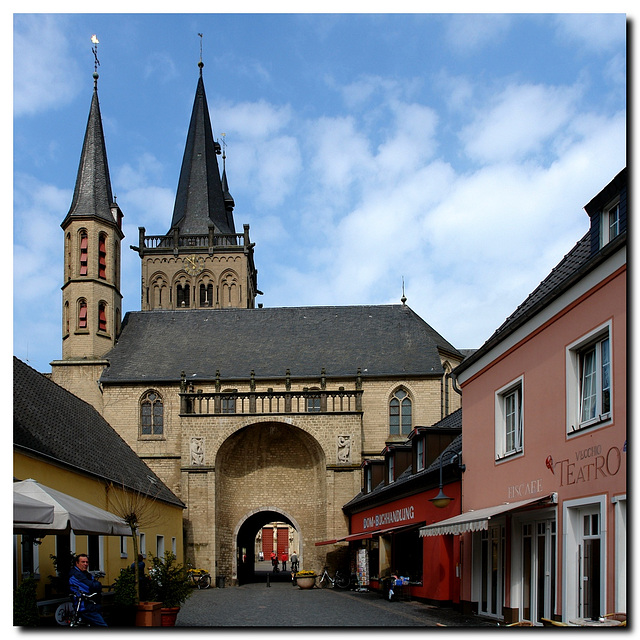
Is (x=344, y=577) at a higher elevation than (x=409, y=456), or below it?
below

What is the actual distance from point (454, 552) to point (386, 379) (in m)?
20.0

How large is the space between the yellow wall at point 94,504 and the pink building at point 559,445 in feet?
24.2

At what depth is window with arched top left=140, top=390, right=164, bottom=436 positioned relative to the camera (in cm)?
3881

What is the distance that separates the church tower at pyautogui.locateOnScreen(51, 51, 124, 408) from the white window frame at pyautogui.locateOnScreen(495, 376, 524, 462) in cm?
2722

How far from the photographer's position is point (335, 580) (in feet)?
105

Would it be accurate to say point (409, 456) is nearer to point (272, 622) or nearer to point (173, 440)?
point (272, 622)

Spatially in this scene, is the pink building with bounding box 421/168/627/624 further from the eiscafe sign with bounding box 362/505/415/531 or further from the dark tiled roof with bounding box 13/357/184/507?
the dark tiled roof with bounding box 13/357/184/507

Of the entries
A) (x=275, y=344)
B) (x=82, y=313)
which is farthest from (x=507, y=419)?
(x=82, y=313)

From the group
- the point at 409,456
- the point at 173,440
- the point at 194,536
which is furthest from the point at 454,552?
the point at 173,440

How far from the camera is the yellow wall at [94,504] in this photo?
1650 centimetres

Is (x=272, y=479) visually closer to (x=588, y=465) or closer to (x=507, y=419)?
(x=507, y=419)

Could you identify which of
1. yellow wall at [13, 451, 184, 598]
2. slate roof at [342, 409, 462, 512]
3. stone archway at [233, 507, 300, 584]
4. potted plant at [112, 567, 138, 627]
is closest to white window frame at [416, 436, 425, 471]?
slate roof at [342, 409, 462, 512]

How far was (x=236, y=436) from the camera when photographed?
120 ft

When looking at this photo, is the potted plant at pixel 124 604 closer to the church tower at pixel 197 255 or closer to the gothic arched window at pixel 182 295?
the church tower at pixel 197 255
